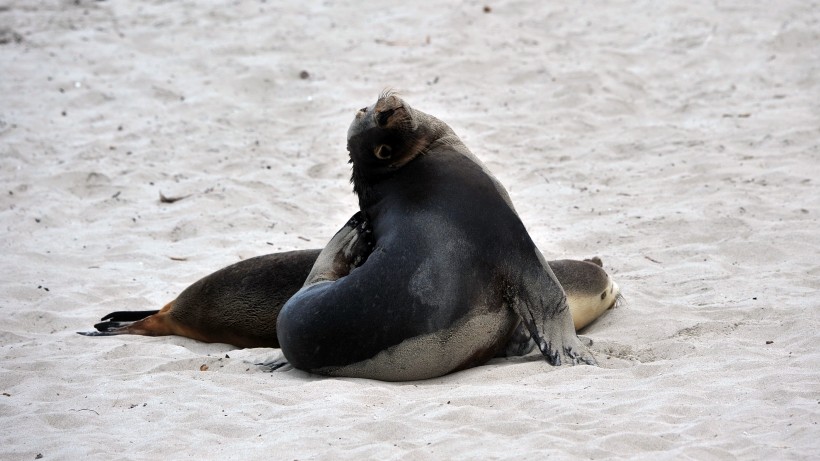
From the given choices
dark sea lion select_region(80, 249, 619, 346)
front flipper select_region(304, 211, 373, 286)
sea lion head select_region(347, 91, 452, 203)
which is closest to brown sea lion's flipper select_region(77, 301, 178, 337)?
dark sea lion select_region(80, 249, 619, 346)

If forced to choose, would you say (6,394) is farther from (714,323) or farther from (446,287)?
(714,323)

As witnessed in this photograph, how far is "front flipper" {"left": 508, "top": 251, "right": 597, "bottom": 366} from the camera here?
15.6ft

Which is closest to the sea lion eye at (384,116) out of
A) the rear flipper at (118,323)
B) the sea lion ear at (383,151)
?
the sea lion ear at (383,151)

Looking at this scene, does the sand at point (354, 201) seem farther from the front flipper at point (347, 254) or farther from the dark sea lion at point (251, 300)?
the front flipper at point (347, 254)

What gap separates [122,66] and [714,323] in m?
7.23

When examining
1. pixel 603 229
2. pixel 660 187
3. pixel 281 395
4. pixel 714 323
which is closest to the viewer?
pixel 281 395

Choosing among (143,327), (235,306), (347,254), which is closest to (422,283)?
(347,254)

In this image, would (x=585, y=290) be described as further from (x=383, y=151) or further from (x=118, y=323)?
(x=118, y=323)

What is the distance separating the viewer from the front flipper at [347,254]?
4.98 metres

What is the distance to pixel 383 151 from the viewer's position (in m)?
4.85

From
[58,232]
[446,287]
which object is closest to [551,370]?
[446,287]

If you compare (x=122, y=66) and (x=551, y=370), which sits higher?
(x=122, y=66)

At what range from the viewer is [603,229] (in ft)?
23.6

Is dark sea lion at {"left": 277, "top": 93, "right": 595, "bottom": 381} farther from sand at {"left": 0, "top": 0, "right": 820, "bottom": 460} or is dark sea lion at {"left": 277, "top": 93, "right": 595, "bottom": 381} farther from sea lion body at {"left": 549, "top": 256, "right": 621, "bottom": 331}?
sea lion body at {"left": 549, "top": 256, "right": 621, "bottom": 331}
